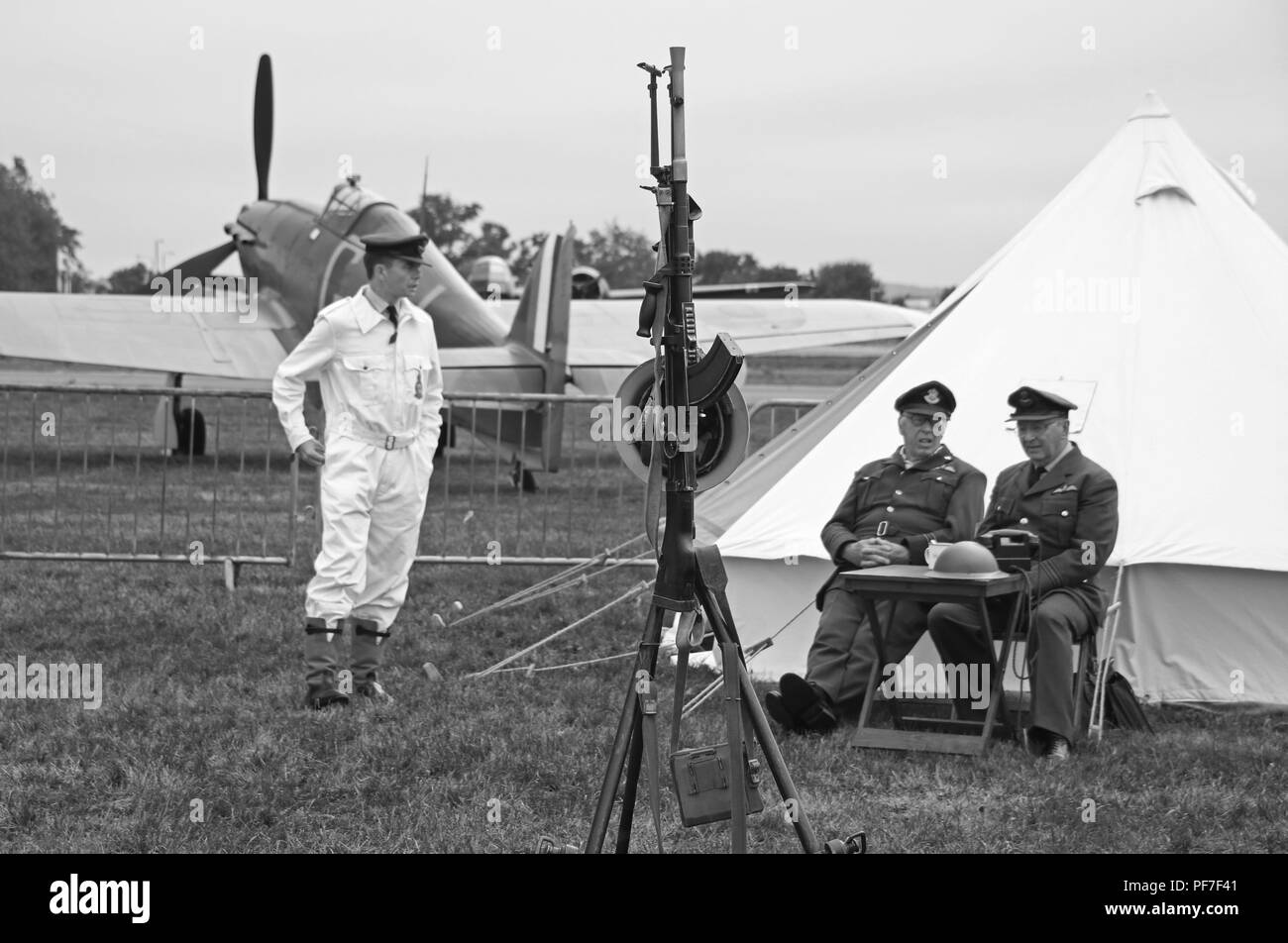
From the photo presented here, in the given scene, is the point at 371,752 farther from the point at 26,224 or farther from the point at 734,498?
the point at 26,224

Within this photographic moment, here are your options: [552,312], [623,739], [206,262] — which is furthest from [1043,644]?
[206,262]

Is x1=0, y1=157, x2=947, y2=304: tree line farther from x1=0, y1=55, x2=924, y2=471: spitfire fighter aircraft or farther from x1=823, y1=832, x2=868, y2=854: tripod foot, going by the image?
x1=823, y1=832, x2=868, y2=854: tripod foot

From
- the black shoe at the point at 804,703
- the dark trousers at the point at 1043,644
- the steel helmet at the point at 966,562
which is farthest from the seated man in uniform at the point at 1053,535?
the black shoe at the point at 804,703

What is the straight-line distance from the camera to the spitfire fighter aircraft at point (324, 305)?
14.1m

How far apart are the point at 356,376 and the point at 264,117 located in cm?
1587

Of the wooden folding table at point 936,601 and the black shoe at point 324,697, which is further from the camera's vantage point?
the black shoe at point 324,697

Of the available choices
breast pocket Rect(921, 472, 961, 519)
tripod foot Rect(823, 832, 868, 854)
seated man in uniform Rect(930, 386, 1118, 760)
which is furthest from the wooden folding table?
tripod foot Rect(823, 832, 868, 854)

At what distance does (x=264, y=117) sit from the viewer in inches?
829

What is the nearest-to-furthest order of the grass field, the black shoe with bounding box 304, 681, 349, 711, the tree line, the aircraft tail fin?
the grass field → the black shoe with bounding box 304, 681, 349, 711 → the aircraft tail fin → the tree line

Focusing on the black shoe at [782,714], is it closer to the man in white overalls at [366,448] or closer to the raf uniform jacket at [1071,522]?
the raf uniform jacket at [1071,522]

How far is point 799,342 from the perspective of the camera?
66.3ft

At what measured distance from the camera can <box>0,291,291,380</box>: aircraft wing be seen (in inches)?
657

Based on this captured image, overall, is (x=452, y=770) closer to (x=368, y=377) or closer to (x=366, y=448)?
(x=366, y=448)

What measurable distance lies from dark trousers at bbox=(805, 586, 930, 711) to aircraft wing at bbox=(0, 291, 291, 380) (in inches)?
457
